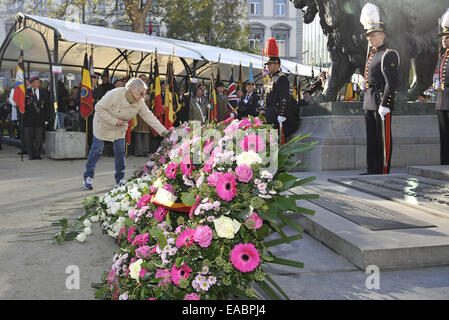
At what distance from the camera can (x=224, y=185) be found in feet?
7.61

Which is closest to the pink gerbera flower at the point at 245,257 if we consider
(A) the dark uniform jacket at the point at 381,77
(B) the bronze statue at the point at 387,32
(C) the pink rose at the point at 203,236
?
(C) the pink rose at the point at 203,236

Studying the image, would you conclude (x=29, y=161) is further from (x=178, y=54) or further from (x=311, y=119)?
(x=311, y=119)

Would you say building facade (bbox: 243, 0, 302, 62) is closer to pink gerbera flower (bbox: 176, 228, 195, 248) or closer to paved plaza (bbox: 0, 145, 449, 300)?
paved plaza (bbox: 0, 145, 449, 300)

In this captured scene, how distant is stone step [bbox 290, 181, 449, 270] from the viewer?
2746mm

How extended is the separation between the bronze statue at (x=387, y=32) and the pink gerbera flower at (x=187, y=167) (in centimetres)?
547

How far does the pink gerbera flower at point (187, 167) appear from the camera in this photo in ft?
8.44

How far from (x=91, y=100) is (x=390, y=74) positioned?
332 inches

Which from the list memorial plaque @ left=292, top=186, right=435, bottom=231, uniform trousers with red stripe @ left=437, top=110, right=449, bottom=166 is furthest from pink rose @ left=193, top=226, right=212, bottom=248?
uniform trousers with red stripe @ left=437, top=110, right=449, bottom=166

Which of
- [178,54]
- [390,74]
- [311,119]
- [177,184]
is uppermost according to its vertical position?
[178,54]

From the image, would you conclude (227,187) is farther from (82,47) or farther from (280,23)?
(280,23)

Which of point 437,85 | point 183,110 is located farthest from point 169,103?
point 437,85

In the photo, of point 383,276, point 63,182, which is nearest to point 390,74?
point 383,276

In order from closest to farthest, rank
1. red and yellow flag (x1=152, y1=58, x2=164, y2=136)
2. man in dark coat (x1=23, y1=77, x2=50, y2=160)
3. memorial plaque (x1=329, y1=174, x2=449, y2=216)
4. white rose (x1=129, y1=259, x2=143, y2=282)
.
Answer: white rose (x1=129, y1=259, x2=143, y2=282) < memorial plaque (x1=329, y1=174, x2=449, y2=216) < man in dark coat (x1=23, y1=77, x2=50, y2=160) < red and yellow flag (x1=152, y1=58, x2=164, y2=136)

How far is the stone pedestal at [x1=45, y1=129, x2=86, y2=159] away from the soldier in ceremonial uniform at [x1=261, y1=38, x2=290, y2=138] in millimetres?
6536
